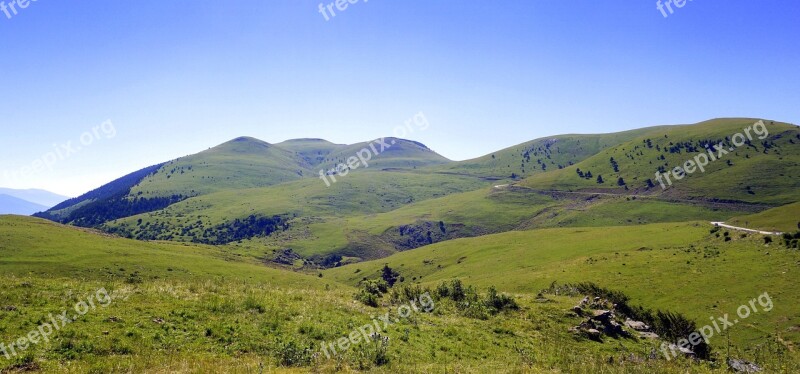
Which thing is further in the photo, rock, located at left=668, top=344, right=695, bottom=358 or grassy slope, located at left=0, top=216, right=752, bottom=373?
rock, located at left=668, top=344, right=695, bottom=358

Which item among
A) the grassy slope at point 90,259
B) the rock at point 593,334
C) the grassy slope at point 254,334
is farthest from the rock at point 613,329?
the grassy slope at point 90,259

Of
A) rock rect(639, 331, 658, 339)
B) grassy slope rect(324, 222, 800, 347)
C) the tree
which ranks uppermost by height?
rock rect(639, 331, 658, 339)

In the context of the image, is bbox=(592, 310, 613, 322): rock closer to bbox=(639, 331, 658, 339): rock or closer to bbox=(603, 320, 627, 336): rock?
bbox=(603, 320, 627, 336): rock

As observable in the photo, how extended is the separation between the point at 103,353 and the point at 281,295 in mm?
12730

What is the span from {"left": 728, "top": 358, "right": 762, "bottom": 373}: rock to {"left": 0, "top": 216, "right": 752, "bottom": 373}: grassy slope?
2526 mm

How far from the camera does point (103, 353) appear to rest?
1589 centimetres

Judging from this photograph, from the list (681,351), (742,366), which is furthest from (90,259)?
(742,366)

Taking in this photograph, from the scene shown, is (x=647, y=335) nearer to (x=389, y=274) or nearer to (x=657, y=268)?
(x=657, y=268)

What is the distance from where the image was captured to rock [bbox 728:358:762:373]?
22.8m

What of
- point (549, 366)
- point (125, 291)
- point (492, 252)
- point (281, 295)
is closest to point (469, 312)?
point (549, 366)

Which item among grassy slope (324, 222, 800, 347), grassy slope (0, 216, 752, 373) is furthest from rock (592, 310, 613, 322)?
grassy slope (324, 222, 800, 347)

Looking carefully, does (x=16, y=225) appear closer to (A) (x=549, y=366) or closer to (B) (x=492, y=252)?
(B) (x=492, y=252)

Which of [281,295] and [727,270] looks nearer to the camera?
[281,295]

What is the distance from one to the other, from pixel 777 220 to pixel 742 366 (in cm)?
9627
